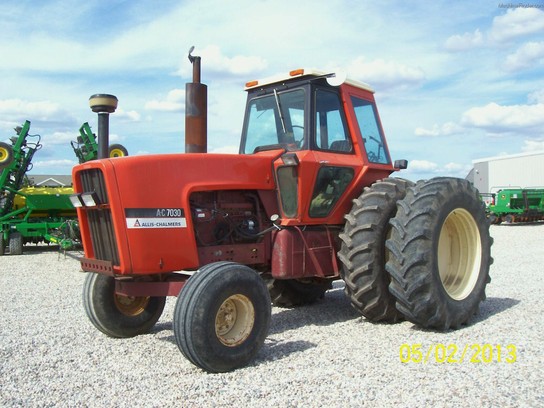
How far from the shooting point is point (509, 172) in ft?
131

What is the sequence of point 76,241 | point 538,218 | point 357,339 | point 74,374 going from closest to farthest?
point 74,374 → point 357,339 → point 76,241 → point 538,218

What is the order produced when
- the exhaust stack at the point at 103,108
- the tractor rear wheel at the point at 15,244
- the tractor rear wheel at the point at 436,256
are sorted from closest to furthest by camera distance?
the tractor rear wheel at the point at 436,256
the exhaust stack at the point at 103,108
the tractor rear wheel at the point at 15,244

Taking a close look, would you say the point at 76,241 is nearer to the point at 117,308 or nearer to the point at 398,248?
the point at 117,308

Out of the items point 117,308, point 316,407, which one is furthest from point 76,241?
point 316,407

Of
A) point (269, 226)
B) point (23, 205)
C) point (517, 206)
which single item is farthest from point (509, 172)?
point (269, 226)

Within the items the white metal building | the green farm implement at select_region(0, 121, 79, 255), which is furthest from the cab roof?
the white metal building

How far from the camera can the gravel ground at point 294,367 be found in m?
3.68

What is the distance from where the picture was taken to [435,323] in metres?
5.22

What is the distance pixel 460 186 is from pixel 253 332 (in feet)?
8.83

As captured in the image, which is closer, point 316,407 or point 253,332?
point 316,407

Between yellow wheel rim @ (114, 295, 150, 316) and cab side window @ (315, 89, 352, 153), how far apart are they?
2.31 m

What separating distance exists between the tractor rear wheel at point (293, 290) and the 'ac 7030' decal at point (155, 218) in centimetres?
209

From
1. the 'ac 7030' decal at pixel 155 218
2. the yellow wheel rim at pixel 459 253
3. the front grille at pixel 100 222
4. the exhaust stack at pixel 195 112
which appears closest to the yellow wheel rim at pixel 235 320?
the 'ac 7030' decal at pixel 155 218

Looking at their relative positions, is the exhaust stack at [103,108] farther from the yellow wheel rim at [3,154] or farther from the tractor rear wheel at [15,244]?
the yellow wheel rim at [3,154]
